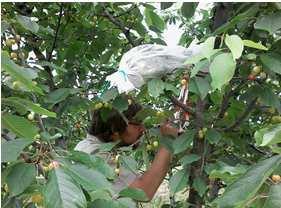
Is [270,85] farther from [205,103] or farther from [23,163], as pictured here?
[23,163]

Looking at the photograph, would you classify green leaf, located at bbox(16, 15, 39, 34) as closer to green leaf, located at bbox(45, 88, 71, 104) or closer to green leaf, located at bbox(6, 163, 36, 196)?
green leaf, located at bbox(45, 88, 71, 104)

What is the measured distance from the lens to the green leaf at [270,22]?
146 centimetres

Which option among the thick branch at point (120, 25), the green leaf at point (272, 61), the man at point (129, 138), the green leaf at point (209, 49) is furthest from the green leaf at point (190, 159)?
the green leaf at point (209, 49)

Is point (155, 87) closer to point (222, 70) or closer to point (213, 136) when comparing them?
point (213, 136)

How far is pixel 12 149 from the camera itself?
1.07 metres

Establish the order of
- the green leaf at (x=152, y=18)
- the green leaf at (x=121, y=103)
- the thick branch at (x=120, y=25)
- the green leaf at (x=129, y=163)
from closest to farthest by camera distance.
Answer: the green leaf at (x=129, y=163)
the green leaf at (x=121, y=103)
the thick branch at (x=120, y=25)
the green leaf at (x=152, y=18)

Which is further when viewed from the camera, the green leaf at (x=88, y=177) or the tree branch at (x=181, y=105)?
the tree branch at (x=181, y=105)

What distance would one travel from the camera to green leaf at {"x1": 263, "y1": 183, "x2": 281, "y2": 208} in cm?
91

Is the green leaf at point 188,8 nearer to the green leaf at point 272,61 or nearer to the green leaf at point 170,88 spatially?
the green leaf at point 170,88

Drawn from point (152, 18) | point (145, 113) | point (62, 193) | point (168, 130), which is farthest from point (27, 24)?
point (152, 18)

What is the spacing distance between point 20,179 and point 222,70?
Result: 0.47 metres

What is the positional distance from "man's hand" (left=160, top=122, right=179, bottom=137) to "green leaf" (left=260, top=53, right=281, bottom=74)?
0.60 meters

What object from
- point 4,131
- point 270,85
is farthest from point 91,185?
point 270,85

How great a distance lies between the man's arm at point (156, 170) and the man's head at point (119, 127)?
5.4 inches
